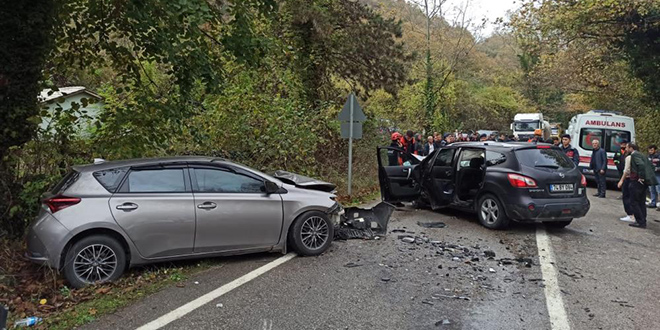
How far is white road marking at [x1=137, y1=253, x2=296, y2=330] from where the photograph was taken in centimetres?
412

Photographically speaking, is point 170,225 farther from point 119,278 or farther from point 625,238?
point 625,238

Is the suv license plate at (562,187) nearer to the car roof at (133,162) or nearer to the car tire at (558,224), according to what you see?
the car tire at (558,224)

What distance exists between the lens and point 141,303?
4598 mm

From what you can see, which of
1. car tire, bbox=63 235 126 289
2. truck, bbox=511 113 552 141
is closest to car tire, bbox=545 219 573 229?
car tire, bbox=63 235 126 289

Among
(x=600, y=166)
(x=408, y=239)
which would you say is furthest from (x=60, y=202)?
(x=600, y=166)

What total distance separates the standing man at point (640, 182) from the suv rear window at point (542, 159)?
1.76 m

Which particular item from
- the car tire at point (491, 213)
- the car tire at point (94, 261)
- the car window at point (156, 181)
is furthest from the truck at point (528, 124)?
the car tire at point (94, 261)

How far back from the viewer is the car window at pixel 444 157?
9094 millimetres

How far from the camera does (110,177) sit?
5219mm

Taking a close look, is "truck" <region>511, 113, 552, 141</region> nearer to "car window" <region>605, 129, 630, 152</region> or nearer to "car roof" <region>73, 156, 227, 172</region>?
"car window" <region>605, 129, 630, 152</region>

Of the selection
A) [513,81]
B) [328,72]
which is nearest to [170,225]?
[328,72]

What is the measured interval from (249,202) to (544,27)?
615 inches

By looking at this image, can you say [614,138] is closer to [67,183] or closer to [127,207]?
[127,207]

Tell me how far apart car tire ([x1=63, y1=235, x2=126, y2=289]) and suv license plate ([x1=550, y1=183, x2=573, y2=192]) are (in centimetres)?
674
